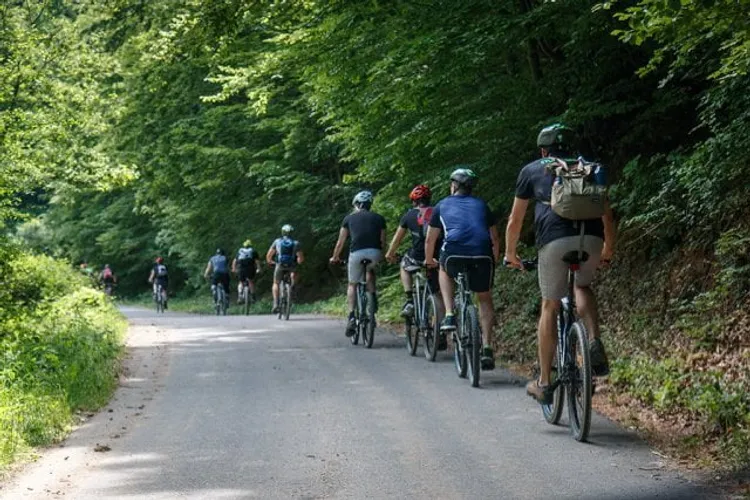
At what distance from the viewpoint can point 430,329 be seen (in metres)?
13.6

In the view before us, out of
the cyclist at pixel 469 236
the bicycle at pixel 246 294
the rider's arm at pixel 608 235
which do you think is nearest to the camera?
the rider's arm at pixel 608 235

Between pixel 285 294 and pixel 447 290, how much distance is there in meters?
12.5

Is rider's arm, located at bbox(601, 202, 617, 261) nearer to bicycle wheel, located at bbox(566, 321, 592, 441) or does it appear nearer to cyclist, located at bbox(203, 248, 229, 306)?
bicycle wheel, located at bbox(566, 321, 592, 441)

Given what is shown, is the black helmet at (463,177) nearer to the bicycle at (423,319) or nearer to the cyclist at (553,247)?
the bicycle at (423,319)

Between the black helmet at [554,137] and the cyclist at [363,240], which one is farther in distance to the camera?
the cyclist at [363,240]

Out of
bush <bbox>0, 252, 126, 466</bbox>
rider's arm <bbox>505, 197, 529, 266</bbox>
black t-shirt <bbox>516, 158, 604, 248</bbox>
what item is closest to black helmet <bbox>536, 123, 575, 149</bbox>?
black t-shirt <bbox>516, 158, 604, 248</bbox>

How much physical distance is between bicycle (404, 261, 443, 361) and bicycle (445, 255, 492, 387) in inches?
54.2

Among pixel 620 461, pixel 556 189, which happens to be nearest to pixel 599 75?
pixel 556 189

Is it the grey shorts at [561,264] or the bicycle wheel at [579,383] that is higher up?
the grey shorts at [561,264]

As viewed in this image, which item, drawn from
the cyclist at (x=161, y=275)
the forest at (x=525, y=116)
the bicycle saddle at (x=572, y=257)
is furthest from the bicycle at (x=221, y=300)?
the bicycle saddle at (x=572, y=257)

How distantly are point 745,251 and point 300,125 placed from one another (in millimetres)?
19994

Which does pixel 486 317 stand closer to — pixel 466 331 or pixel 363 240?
pixel 466 331

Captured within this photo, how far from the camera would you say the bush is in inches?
340

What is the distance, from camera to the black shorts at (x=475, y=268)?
11.5 metres
